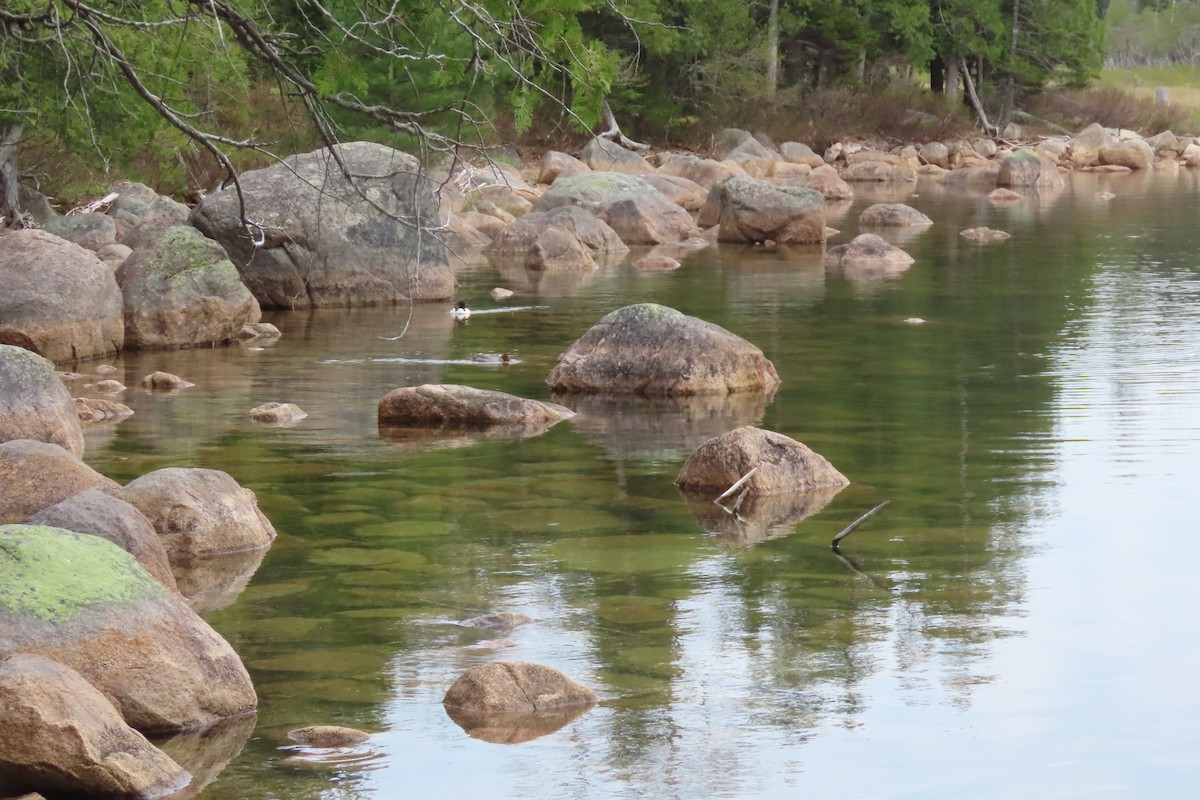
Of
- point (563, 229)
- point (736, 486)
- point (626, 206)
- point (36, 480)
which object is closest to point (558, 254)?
point (563, 229)

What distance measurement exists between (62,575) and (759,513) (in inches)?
174

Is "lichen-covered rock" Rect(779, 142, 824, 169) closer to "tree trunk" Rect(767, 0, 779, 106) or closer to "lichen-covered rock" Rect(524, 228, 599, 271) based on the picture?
"tree trunk" Rect(767, 0, 779, 106)

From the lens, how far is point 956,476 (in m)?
10.8

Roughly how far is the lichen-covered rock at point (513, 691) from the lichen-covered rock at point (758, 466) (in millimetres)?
3650

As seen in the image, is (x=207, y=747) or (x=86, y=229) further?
(x=86, y=229)

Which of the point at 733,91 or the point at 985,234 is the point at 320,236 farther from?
the point at 733,91

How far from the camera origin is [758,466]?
10.3 meters

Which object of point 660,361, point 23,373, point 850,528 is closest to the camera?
point 850,528

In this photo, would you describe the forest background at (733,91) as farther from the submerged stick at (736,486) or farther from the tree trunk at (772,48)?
the submerged stick at (736,486)

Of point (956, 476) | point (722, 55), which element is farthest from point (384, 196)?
point (722, 55)

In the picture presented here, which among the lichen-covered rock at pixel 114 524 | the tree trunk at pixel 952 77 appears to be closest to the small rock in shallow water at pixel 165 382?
the lichen-covered rock at pixel 114 524

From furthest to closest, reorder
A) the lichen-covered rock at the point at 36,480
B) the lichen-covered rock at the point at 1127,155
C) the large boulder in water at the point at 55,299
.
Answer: the lichen-covered rock at the point at 1127,155, the large boulder in water at the point at 55,299, the lichen-covered rock at the point at 36,480

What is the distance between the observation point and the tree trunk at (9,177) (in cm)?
2139

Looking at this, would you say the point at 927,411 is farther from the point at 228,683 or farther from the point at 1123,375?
the point at 228,683
